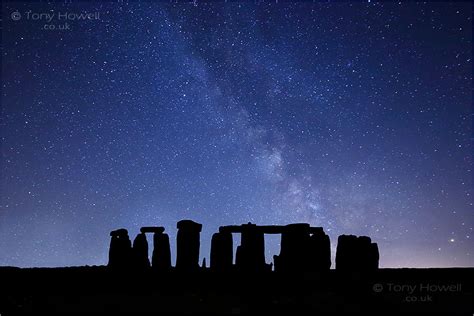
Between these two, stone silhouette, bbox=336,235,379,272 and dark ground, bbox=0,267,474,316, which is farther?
stone silhouette, bbox=336,235,379,272

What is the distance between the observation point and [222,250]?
12.3 metres

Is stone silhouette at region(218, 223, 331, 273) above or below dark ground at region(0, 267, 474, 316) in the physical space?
above

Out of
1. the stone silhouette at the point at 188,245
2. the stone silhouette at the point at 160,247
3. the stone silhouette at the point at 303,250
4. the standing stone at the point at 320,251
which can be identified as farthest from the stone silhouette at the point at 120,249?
the standing stone at the point at 320,251

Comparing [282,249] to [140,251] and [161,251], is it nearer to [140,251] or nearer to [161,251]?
[161,251]

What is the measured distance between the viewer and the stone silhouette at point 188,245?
1213 centimetres

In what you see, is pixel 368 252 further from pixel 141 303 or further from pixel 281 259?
pixel 141 303

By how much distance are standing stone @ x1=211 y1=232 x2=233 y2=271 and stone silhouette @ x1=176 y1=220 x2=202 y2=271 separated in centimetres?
43

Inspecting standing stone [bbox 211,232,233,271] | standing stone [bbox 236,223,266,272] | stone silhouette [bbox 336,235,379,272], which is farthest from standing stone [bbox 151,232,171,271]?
stone silhouette [bbox 336,235,379,272]

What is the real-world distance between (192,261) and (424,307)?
5.39 m

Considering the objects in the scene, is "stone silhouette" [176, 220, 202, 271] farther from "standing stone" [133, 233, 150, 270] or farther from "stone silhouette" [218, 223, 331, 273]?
"standing stone" [133, 233, 150, 270]

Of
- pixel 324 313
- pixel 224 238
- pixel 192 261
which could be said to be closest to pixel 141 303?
pixel 192 261

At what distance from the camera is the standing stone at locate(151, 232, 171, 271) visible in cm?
1320

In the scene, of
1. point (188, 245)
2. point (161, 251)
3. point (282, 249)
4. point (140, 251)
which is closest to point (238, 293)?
point (282, 249)

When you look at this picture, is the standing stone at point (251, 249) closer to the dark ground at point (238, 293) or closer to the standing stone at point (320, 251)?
the dark ground at point (238, 293)
